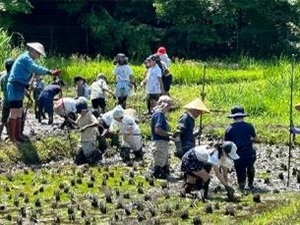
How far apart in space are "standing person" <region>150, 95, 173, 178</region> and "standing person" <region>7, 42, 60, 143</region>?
2.28 m

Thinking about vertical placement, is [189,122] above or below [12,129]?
above

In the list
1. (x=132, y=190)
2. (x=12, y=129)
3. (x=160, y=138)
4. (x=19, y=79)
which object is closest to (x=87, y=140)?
(x=12, y=129)

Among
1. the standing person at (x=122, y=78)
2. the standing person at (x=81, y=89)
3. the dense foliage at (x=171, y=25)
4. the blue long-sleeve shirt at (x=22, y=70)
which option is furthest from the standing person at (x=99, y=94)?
the dense foliage at (x=171, y=25)

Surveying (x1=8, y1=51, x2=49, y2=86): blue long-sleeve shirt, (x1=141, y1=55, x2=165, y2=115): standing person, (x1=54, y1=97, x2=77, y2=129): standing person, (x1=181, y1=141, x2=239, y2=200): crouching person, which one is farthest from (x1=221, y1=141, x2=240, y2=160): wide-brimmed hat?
(x1=141, y1=55, x2=165, y2=115): standing person

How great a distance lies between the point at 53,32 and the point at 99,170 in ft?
67.4

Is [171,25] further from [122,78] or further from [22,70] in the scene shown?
[22,70]

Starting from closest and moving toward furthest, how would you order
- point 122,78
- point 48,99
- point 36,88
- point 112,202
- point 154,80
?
point 112,202 → point 48,99 → point 154,80 → point 122,78 → point 36,88

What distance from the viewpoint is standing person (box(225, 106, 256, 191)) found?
1577cm

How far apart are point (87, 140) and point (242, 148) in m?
3.13

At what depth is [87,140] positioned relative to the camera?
705 inches

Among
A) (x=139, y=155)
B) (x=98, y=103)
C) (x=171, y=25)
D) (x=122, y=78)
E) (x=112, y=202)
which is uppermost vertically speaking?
(x=171, y=25)

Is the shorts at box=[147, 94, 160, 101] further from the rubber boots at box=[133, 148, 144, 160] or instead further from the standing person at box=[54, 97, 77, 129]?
the rubber boots at box=[133, 148, 144, 160]

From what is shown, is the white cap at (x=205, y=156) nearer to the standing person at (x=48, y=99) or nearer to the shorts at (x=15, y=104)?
the shorts at (x=15, y=104)

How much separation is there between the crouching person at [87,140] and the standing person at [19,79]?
102 cm
